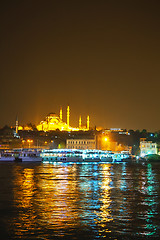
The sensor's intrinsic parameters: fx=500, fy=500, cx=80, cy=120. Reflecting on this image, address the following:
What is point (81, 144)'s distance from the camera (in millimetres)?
102750

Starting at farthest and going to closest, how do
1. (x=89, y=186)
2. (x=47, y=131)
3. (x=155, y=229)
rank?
1. (x=47, y=131)
2. (x=89, y=186)
3. (x=155, y=229)

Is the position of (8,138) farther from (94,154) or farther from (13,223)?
(13,223)

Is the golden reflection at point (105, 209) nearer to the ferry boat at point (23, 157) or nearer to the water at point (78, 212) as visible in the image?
the water at point (78, 212)

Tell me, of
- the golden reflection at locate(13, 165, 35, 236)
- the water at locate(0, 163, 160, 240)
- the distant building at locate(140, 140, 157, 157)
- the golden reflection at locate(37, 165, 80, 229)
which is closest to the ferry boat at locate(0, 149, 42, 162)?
the distant building at locate(140, 140, 157, 157)

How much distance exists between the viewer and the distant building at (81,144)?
102 meters

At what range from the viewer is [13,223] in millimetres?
15547

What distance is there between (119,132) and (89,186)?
109131 millimetres

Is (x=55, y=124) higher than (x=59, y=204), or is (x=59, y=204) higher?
(x=55, y=124)

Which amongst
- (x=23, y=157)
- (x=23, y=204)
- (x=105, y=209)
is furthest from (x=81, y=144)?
(x=105, y=209)

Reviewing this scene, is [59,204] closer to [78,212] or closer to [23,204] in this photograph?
[23,204]

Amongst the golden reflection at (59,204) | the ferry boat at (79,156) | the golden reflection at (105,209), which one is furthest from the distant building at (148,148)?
the golden reflection at (105,209)

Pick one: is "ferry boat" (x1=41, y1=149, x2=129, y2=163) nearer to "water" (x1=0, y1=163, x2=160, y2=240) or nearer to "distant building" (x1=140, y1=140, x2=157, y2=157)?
"distant building" (x1=140, y1=140, x2=157, y2=157)

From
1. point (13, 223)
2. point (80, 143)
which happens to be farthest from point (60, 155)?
point (13, 223)

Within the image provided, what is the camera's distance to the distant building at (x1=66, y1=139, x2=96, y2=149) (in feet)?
336
